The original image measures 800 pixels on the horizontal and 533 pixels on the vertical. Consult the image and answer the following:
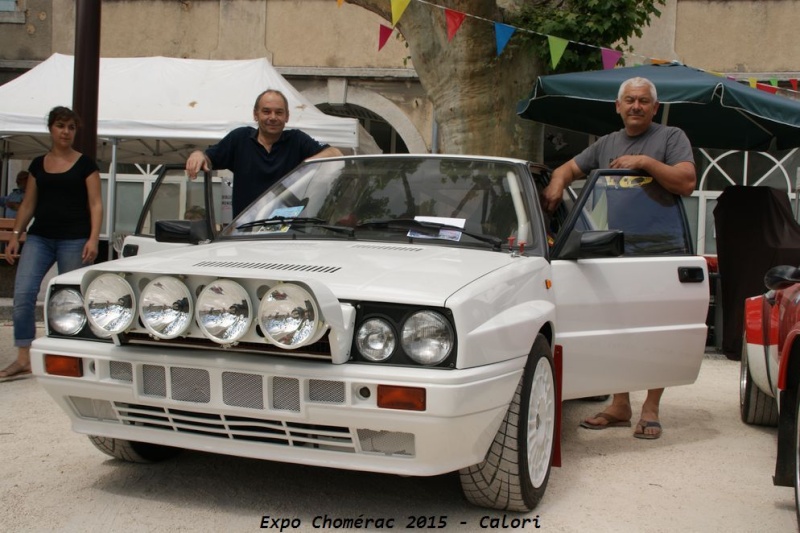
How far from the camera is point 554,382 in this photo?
3.79 m

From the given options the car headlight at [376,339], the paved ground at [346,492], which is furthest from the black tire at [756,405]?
the car headlight at [376,339]

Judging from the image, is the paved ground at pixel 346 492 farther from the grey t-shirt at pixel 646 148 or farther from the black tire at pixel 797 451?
the grey t-shirt at pixel 646 148

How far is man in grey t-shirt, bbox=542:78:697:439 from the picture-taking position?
4.60 m

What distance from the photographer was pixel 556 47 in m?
9.05

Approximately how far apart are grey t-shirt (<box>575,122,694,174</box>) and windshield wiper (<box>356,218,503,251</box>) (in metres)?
1.45

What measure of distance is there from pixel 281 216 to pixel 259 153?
1281mm

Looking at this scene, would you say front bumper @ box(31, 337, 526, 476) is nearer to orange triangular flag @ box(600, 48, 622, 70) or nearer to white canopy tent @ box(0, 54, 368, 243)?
orange triangular flag @ box(600, 48, 622, 70)

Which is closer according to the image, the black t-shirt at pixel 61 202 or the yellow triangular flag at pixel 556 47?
the black t-shirt at pixel 61 202

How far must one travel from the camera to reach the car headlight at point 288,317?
2891mm

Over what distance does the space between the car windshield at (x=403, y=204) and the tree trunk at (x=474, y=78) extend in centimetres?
508

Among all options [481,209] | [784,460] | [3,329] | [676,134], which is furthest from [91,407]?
[3,329]

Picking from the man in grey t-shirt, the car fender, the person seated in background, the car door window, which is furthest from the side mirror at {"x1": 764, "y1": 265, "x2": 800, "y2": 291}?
the person seated in background

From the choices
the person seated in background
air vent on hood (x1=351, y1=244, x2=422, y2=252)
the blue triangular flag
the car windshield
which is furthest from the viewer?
the person seated in background

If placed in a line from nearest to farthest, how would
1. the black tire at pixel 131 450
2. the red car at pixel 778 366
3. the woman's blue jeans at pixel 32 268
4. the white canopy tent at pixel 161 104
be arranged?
the red car at pixel 778 366
the black tire at pixel 131 450
the woman's blue jeans at pixel 32 268
the white canopy tent at pixel 161 104
